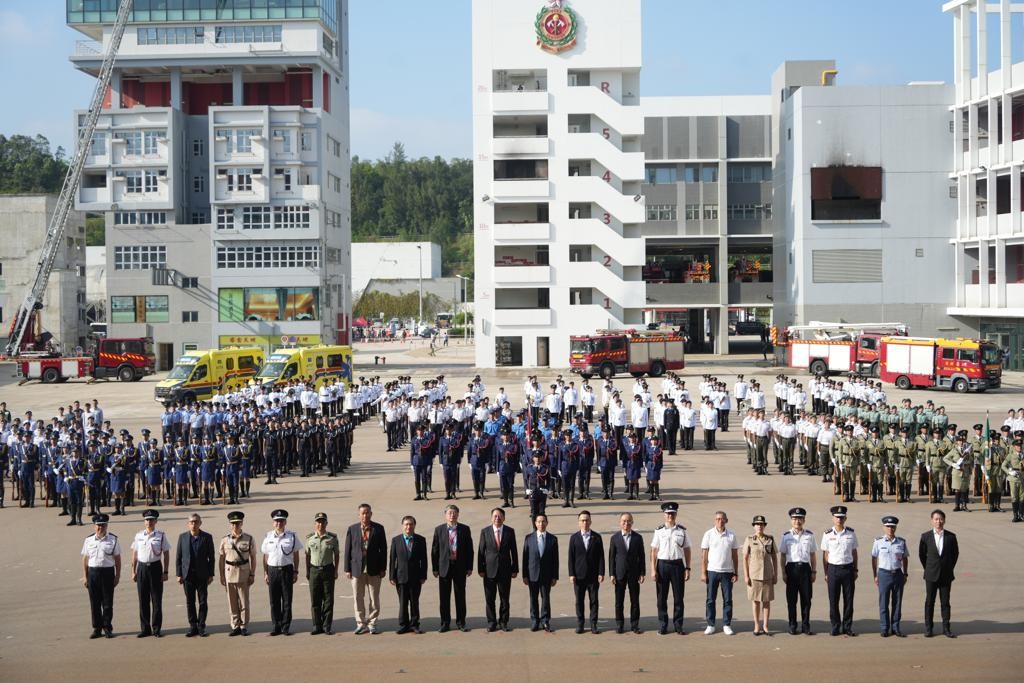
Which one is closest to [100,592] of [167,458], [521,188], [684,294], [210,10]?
[167,458]

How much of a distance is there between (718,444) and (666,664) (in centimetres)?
1834

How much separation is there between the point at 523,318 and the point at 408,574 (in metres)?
48.3

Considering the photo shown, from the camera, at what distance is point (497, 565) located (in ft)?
38.4

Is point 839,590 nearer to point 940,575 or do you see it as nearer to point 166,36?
point 940,575

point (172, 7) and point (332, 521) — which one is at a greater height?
point (172, 7)

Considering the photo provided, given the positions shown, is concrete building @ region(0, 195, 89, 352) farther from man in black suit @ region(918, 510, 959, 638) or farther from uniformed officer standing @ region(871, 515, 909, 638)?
man in black suit @ region(918, 510, 959, 638)

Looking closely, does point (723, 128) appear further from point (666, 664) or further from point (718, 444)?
point (666, 664)

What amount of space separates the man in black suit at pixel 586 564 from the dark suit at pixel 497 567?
662mm

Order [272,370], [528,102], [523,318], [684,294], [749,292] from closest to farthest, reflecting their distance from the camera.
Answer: [272,370]
[528,102]
[523,318]
[684,294]
[749,292]

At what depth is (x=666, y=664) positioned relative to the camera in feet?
34.4

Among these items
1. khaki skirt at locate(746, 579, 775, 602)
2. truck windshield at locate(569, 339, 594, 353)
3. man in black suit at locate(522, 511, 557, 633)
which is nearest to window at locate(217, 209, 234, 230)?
truck windshield at locate(569, 339, 594, 353)

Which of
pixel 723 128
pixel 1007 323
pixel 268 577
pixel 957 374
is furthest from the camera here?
pixel 723 128

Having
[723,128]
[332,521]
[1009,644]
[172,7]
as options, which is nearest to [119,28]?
[172,7]

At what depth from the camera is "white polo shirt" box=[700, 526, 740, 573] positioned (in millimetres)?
11523
